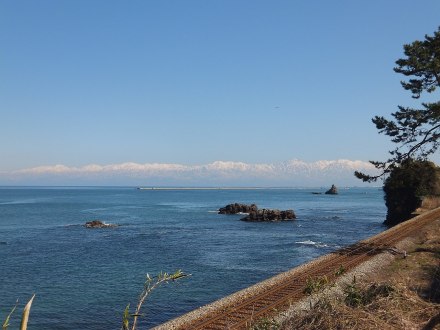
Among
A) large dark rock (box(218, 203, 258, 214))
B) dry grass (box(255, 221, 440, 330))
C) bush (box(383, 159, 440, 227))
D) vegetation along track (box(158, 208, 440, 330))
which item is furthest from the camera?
Answer: large dark rock (box(218, 203, 258, 214))

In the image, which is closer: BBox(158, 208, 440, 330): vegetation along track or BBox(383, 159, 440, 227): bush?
BBox(158, 208, 440, 330): vegetation along track

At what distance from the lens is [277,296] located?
829 inches

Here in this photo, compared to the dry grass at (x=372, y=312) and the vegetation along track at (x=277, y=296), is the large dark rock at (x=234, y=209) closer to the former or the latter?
the vegetation along track at (x=277, y=296)

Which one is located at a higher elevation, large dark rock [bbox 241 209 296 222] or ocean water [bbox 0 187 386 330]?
large dark rock [bbox 241 209 296 222]

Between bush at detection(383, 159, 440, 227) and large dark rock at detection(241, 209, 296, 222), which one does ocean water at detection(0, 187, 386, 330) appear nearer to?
bush at detection(383, 159, 440, 227)

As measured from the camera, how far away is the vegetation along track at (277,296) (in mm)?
17625

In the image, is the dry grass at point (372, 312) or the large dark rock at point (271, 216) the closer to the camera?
the dry grass at point (372, 312)

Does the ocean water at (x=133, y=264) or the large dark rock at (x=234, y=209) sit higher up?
the large dark rock at (x=234, y=209)

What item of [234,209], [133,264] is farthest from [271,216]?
[133,264]

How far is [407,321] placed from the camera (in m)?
8.24

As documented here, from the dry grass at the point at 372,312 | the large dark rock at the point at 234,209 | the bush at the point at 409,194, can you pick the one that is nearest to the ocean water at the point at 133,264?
the bush at the point at 409,194

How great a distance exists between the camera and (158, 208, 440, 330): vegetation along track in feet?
57.8

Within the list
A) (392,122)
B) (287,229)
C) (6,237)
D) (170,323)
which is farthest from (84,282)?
(287,229)

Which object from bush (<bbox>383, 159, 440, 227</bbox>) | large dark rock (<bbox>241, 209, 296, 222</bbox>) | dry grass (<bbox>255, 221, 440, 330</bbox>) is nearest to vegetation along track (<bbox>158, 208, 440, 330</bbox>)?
dry grass (<bbox>255, 221, 440, 330</bbox>)
